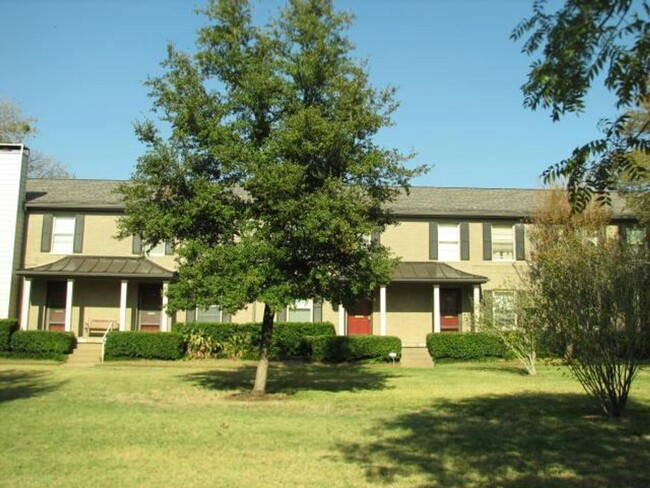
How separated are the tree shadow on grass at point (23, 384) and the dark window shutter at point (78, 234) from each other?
24.7ft

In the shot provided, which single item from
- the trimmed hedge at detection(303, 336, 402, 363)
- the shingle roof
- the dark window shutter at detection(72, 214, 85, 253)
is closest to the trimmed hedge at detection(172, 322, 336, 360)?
the trimmed hedge at detection(303, 336, 402, 363)

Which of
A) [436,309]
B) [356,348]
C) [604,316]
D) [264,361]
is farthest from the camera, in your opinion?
[436,309]

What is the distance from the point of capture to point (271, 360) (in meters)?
23.4

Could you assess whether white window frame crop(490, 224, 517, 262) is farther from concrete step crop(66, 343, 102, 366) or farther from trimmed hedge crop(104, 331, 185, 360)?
concrete step crop(66, 343, 102, 366)

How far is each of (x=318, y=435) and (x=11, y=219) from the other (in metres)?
20.2

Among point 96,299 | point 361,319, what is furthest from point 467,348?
point 96,299

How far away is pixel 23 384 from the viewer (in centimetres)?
1602

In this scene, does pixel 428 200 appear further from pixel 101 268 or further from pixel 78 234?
pixel 78 234

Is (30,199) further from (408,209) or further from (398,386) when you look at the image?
(398,386)

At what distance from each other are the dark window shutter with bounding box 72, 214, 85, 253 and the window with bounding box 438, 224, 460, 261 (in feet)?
46.3

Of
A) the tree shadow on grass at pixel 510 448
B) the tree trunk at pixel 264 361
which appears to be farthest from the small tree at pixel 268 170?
the tree shadow on grass at pixel 510 448

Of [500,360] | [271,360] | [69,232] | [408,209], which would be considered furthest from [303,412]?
[69,232]

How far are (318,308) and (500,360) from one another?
7.03 metres

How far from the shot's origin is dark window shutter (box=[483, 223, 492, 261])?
26.3 meters
